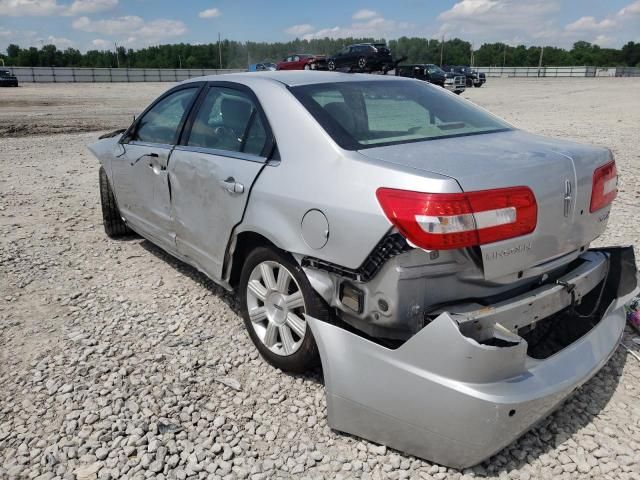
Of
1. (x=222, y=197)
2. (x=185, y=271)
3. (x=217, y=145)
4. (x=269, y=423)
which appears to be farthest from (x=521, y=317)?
(x=185, y=271)

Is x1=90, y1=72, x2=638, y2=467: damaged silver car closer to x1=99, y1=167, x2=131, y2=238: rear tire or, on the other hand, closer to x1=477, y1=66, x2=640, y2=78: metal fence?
x1=99, y1=167, x2=131, y2=238: rear tire

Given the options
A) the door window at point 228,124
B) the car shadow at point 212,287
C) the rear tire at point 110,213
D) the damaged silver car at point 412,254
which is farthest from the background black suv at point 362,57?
the damaged silver car at point 412,254

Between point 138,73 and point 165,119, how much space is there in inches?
2172

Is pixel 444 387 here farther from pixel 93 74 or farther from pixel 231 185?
pixel 93 74

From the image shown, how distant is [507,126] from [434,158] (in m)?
1.12

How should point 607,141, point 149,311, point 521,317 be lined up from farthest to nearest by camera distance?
point 607,141 → point 149,311 → point 521,317

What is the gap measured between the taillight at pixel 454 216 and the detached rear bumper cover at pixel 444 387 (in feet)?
1.05

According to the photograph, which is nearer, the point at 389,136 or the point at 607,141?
the point at 389,136

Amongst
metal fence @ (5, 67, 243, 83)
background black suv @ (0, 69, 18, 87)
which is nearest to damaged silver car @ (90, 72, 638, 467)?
background black suv @ (0, 69, 18, 87)

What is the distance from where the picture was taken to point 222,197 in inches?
124

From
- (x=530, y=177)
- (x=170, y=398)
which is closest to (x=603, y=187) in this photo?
(x=530, y=177)

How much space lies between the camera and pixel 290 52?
7231cm

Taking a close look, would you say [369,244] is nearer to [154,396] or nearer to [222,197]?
[222,197]

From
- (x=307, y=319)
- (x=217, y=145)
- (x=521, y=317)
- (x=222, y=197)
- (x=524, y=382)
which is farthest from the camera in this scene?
(x=217, y=145)
